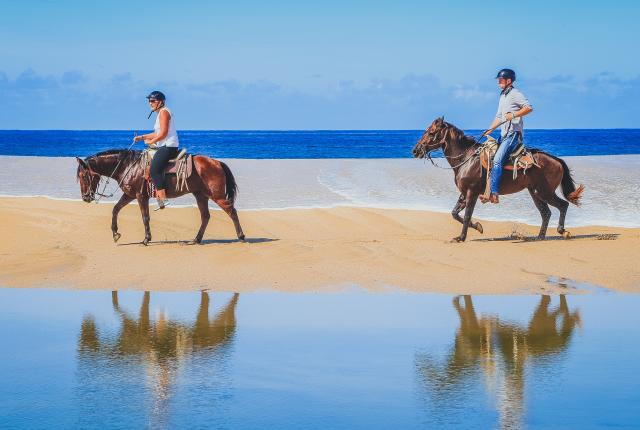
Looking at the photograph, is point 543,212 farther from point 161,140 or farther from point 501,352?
point 501,352

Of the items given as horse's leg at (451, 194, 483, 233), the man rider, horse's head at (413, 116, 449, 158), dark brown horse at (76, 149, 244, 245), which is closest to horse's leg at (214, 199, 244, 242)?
dark brown horse at (76, 149, 244, 245)

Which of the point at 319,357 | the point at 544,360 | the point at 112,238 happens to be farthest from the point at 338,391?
the point at 112,238

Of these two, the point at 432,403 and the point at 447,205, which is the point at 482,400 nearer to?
the point at 432,403

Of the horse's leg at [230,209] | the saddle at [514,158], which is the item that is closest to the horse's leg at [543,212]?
the saddle at [514,158]

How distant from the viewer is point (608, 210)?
18.5m

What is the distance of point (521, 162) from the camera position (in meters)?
13.1

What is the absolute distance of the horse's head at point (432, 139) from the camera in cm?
1340

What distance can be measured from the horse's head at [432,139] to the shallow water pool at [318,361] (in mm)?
4359

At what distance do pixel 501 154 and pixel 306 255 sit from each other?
3.40 m

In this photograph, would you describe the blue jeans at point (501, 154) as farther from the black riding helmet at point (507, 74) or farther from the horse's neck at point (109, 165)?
the horse's neck at point (109, 165)

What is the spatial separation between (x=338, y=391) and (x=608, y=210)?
13958 millimetres

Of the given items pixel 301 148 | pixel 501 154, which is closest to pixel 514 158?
pixel 501 154

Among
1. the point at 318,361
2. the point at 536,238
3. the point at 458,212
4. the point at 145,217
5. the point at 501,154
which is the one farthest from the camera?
the point at 458,212

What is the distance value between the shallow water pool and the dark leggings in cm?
358
